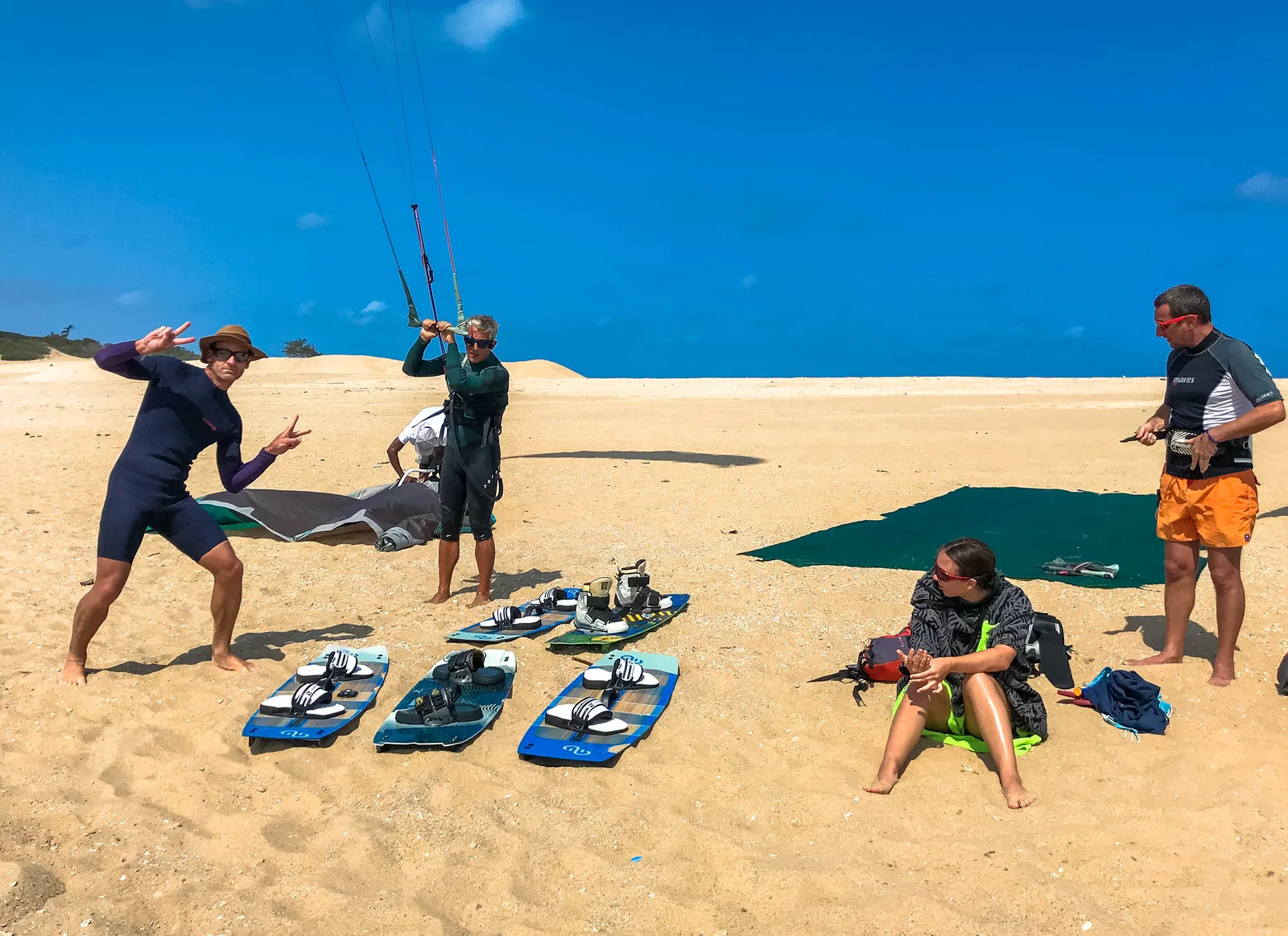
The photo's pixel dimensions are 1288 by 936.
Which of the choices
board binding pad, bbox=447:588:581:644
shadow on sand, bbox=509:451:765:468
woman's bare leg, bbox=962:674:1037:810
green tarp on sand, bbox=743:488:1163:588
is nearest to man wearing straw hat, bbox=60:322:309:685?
board binding pad, bbox=447:588:581:644

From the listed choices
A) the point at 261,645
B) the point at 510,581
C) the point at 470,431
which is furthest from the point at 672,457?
the point at 261,645

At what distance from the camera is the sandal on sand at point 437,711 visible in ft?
17.0

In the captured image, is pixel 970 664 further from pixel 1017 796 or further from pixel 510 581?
pixel 510 581

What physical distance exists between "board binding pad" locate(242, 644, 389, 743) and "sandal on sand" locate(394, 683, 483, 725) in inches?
13.5

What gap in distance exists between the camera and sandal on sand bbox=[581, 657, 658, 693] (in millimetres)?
5680

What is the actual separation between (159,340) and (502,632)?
10.1ft

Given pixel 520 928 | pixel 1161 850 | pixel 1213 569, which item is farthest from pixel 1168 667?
pixel 520 928

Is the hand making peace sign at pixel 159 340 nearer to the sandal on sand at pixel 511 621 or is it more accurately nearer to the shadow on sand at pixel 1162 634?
the sandal on sand at pixel 511 621

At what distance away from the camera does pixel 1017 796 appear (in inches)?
172

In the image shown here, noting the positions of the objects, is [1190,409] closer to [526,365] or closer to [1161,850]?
[1161,850]

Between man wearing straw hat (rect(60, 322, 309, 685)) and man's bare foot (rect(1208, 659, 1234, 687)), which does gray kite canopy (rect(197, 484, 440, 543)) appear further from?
man's bare foot (rect(1208, 659, 1234, 687))

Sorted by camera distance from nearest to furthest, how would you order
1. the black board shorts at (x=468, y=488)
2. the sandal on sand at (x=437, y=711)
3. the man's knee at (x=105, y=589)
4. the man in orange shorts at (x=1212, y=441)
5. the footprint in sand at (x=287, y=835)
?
the footprint in sand at (x=287, y=835) < the sandal on sand at (x=437, y=711) < the man in orange shorts at (x=1212, y=441) < the man's knee at (x=105, y=589) < the black board shorts at (x=468, y=488)

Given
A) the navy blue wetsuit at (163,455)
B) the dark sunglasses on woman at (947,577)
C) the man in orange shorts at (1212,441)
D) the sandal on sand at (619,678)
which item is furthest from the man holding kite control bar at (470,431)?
the man in orange shorts at (1212,441)

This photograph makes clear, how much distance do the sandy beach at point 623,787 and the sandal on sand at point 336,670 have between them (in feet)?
0.88
